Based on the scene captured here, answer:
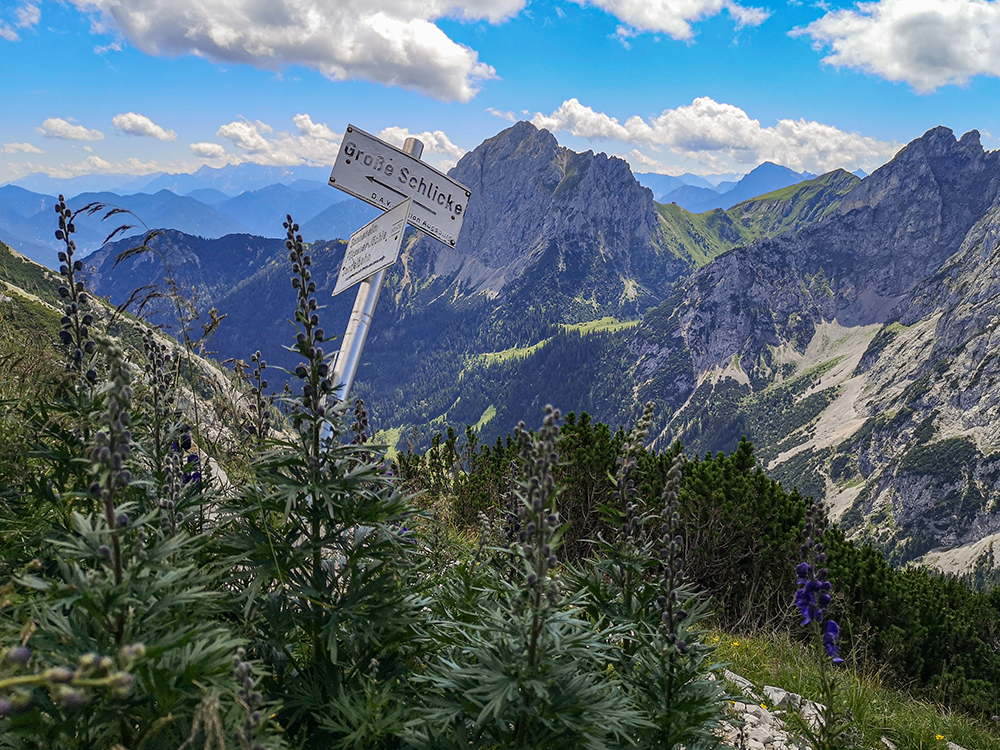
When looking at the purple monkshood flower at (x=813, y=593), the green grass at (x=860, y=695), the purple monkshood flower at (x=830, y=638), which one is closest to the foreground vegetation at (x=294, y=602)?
the purple monkshood flower at (x=813, y=593)

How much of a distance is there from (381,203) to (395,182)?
0.80 ft

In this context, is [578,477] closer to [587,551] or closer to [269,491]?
[587,551]

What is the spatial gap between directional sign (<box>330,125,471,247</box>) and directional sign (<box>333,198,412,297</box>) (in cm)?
17

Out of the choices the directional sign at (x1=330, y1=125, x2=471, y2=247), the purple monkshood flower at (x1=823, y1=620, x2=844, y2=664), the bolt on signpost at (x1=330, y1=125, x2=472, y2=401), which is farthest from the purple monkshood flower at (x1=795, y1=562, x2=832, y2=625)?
the directional sign at (x1=330, y1=125, x2=471, y2=247)

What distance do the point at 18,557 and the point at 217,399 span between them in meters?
3.10

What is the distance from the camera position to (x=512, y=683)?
8.29ft

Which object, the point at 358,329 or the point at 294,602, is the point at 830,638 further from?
the point at 358,329

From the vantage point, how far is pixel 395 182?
552 cm

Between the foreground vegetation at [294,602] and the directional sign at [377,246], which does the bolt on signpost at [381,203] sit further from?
the foreground vegetation at [294,602]

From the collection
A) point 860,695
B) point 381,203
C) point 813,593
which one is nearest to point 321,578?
point 813,593

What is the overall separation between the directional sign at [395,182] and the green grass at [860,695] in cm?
498

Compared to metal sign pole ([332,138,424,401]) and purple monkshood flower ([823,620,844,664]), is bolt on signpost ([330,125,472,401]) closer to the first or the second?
metal sign pole ([332,138,424,401])

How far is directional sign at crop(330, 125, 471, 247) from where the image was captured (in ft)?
17.6

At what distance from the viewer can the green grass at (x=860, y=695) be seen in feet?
19.1
